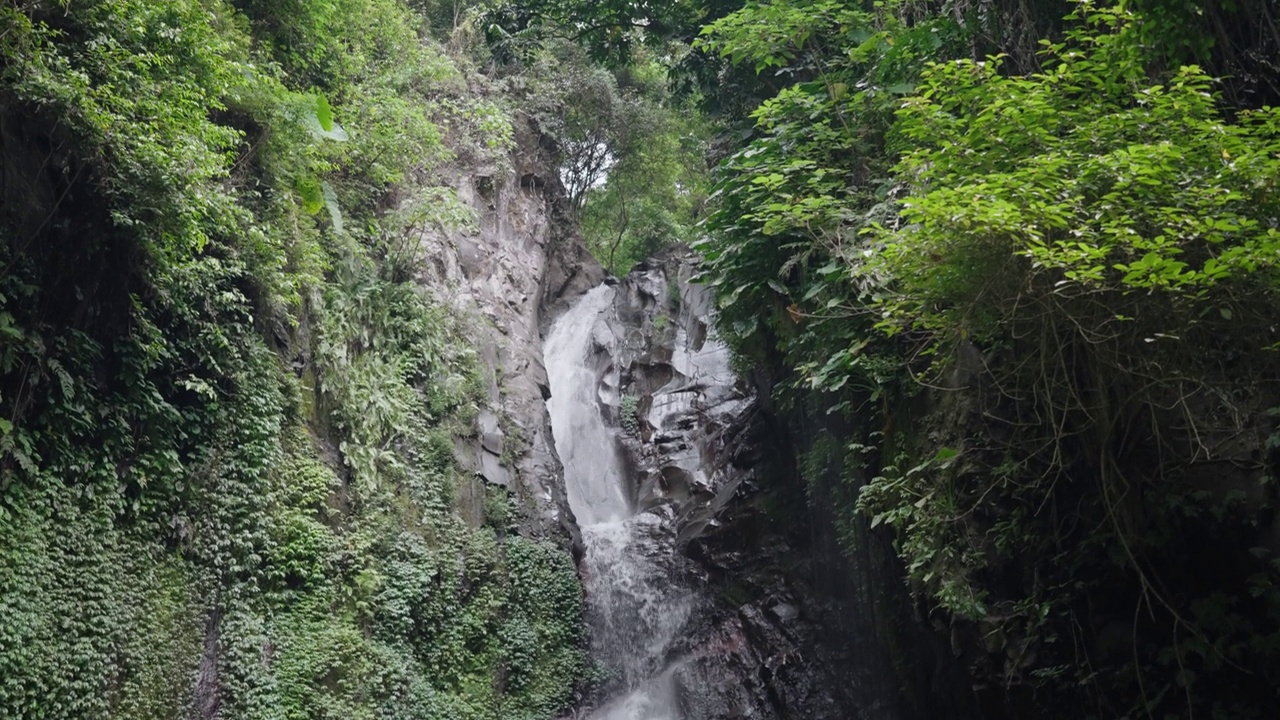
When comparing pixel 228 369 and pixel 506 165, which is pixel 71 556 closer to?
pixel 228 369

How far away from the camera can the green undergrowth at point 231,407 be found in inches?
292

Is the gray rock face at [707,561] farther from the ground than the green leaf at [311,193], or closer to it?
closer to it

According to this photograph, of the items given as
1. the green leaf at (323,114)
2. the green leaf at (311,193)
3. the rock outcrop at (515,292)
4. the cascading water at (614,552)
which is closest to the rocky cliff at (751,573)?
the cascading water at (614,552)

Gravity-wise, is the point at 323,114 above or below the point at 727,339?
above

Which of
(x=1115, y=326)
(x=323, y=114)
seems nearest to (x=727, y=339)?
(x=323, y=114)

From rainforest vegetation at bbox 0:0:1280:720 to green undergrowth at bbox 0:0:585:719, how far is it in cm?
4

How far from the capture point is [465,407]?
1415 centimetres

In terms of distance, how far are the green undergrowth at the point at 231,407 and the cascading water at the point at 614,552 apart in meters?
0.81

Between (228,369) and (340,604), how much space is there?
2990 millimetres

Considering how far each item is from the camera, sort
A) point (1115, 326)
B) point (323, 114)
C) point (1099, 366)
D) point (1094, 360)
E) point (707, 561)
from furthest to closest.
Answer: point (707, 561) → point (323, 114) → point (1094, 360) → point (1099, 366) → point (1115, 326)

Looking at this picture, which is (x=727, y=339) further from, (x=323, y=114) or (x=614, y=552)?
(x=323, y=114)

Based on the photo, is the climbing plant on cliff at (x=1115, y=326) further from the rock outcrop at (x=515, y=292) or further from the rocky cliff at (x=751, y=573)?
the rock outcrop at (x=515, y=292)

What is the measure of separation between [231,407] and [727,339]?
5953mm

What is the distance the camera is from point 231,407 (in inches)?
380
